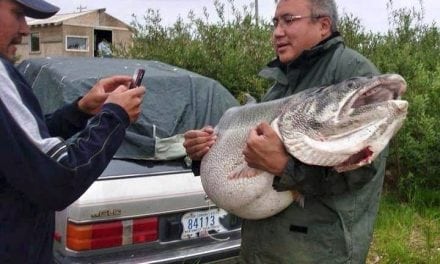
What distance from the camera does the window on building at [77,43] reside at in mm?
32281

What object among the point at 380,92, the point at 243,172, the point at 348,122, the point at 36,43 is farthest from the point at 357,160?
the point at 36,43

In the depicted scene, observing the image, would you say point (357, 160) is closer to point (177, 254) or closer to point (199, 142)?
point (199, 142)

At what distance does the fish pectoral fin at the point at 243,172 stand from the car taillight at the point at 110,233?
49.5 inches

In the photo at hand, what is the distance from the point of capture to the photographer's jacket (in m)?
1.71

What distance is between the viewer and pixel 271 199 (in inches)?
87.7

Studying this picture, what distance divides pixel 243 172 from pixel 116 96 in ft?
2.15

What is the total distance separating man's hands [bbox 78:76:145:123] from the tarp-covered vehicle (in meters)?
1.01

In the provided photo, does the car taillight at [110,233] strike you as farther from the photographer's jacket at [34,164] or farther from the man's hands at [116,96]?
the photographer's jacket at [34,164]

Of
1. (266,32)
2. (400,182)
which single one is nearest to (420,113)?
(400,182)

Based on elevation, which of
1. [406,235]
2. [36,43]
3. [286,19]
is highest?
[286,19]

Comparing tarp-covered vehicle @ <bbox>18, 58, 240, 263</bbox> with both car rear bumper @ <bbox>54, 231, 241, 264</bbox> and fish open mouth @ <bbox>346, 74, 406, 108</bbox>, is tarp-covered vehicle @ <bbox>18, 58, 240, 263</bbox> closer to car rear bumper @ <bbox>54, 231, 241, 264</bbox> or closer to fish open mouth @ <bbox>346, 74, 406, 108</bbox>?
car rear bumper @ <bbox>54, 231, 241, 264</bbox>

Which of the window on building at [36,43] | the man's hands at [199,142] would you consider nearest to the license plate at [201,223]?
the man's hands at [199,142]

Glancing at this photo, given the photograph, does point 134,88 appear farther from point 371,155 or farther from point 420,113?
point 420,113

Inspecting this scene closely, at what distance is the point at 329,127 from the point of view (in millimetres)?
1984
